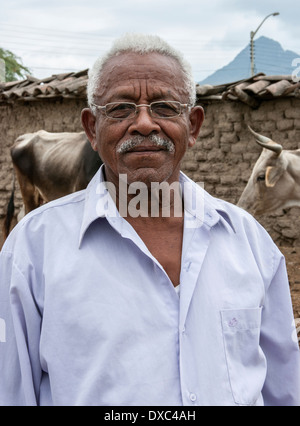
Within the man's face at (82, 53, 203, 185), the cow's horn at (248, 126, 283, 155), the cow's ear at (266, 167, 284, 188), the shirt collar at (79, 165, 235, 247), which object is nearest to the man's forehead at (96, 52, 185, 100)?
the man's face at (82, 53, 203, 185)

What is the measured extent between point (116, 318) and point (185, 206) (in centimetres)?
48

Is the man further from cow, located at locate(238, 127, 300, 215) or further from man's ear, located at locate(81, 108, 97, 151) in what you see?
cow, located at locate(238, 127, 300, 215)

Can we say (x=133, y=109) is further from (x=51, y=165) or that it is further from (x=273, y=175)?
(x=51, y=165)

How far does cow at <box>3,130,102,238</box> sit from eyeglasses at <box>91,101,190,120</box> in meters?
5.06

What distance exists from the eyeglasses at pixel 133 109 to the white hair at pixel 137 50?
81 mm

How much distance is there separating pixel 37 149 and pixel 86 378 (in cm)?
688

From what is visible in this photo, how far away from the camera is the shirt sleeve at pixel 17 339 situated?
1384 mm

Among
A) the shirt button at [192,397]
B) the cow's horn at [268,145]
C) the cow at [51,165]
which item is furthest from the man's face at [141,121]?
the cow at [51,165]

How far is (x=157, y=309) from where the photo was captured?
1405 mm

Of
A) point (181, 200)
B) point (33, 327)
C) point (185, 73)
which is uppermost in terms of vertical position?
point (185, 73)

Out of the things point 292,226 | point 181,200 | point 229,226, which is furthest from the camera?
point 292,226

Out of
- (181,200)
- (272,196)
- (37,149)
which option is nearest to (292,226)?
(272,196)

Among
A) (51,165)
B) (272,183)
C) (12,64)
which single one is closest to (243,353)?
(272,183)
